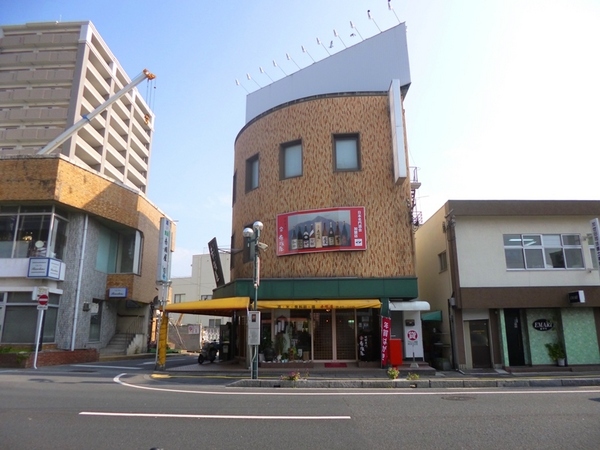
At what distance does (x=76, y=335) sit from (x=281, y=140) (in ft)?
49.5

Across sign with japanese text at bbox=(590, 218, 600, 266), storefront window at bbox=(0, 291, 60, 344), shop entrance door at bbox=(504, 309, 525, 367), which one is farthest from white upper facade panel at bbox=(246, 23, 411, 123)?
storefront window at bbox=(0, 291, 60, 344)

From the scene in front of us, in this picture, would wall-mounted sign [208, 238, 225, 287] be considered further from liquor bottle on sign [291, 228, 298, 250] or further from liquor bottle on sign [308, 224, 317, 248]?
liquor bottle on sign [308, 224, 317, 248]

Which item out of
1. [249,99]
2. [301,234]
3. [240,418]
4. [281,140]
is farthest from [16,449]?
[249,99]

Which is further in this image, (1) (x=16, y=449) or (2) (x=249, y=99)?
(2) (x=249, y=99)

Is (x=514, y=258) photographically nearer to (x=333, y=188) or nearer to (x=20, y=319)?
(x=333, y=188)

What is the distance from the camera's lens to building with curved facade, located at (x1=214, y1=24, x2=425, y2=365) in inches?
741

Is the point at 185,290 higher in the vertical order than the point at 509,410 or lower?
higher

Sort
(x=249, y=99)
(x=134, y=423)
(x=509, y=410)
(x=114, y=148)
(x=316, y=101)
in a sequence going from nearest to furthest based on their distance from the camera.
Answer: (x=134, y=423), (x=509, y=410), (x=316, y=101), (x=249, y=99), (x=114, y=148)

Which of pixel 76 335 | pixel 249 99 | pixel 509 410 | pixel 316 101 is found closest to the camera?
pixel 509 410

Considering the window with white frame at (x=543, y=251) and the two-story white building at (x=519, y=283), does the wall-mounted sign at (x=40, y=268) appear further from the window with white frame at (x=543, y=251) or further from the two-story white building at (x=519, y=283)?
the window with white frame at (x=543, y=251)

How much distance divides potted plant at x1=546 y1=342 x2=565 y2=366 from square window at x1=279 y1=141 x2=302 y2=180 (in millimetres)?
13090

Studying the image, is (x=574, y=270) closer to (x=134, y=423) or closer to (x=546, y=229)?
(x=546, y=229)

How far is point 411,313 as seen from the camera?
62.8 feet

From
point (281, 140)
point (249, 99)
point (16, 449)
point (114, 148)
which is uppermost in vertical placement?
point (114, 148)
